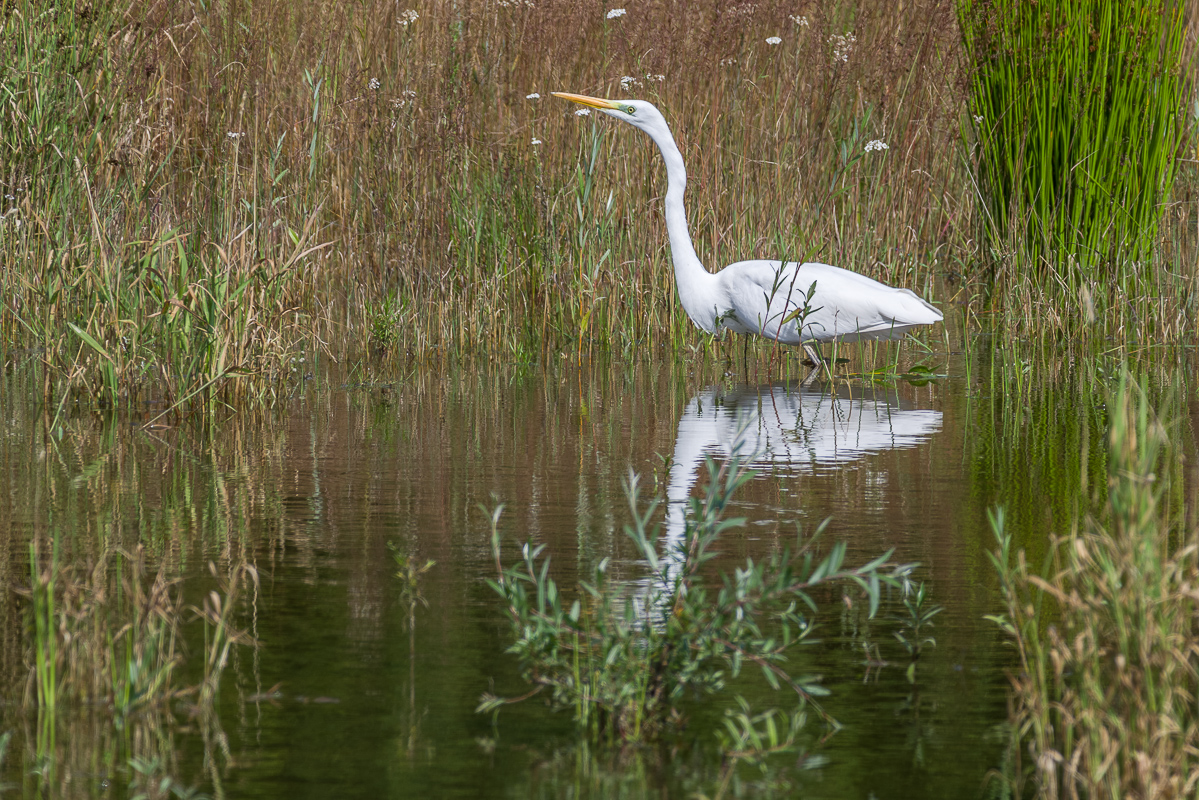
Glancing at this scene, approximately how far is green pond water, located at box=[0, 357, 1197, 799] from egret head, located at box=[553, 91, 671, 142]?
1052 millimetres

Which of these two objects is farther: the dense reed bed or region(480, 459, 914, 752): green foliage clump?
the dense reed bed

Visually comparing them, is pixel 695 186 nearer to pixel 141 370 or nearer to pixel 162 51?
pixel 162 51

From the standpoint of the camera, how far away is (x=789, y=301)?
21.1ft

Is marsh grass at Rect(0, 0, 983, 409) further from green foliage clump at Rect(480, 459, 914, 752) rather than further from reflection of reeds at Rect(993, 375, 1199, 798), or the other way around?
reflection of reeds at Rect(993, 375, 1199, 798)

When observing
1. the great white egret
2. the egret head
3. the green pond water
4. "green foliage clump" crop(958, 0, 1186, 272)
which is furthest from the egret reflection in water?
"green foliage clump" crop(958, 0, 1186, 272)

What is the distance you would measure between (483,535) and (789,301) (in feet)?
9.78

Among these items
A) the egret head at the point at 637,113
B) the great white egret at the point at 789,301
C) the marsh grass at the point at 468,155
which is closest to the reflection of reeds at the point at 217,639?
the marsh grass at the point at 468,155

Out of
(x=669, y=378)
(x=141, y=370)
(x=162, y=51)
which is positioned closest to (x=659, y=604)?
(x=141, y=370)

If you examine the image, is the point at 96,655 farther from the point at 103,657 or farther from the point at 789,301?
the point at 789,301

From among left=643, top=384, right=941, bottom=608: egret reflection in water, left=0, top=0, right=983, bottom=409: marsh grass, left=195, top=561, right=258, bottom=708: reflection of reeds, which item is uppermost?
left=0, top=0, right=983, bottom=409: marsh grass

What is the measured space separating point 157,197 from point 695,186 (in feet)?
8.49

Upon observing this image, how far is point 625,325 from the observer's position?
7.32 metres

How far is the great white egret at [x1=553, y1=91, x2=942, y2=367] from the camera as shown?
255 inches

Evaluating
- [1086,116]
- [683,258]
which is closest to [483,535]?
[683,258]
